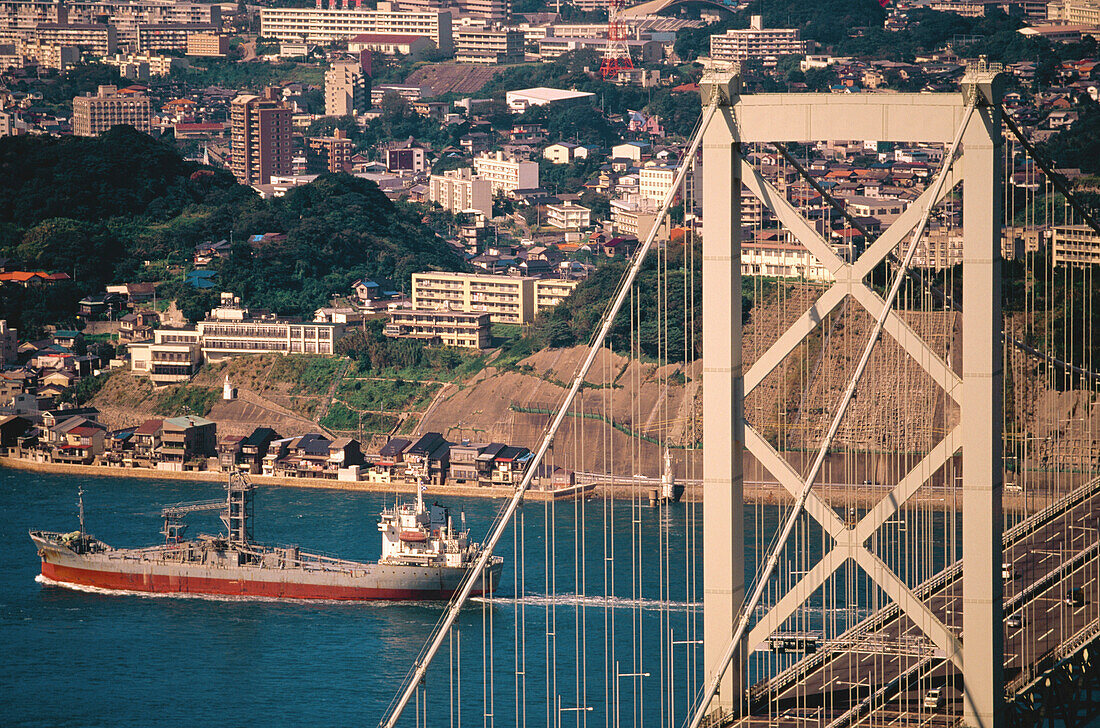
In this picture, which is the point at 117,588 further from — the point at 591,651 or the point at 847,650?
the point at 847,650

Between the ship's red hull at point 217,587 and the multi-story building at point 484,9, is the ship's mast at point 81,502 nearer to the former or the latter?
the ship's red hull at point 217,587

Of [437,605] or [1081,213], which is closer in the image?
[1081,213]

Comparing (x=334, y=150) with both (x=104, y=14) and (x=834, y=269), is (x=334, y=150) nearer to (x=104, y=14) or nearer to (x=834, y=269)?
(x=104, y=14)

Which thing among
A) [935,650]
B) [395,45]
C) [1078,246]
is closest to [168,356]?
[1078,246]

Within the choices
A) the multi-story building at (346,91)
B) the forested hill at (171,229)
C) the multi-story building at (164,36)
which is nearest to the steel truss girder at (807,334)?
the forested hill at (171,229)

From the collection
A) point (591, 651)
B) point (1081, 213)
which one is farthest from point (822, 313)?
point (591, 651)

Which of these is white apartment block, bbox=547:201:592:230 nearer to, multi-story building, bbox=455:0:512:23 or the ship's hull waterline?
the ship's hull waterline
